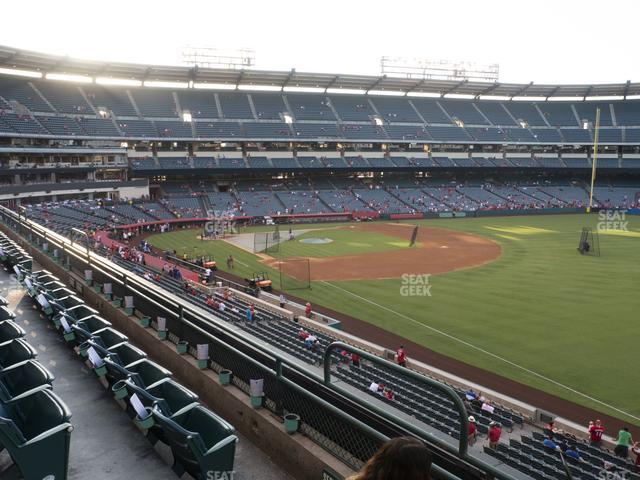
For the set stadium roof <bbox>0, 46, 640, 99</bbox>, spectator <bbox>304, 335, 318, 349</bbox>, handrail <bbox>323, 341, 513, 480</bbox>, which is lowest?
spectator <bbox>304, 335, 318, 349</bbox>

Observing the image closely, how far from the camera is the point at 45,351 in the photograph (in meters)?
9.06

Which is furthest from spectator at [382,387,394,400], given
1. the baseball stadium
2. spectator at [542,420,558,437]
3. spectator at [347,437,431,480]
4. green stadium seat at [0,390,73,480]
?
spectator at [347,437,431,480]

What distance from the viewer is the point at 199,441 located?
191 inches

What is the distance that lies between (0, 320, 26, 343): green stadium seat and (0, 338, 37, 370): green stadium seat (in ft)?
1.41

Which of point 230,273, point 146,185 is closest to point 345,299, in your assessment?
point 230,273

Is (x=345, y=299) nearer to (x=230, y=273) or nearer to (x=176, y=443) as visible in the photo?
(x=230, y=273)

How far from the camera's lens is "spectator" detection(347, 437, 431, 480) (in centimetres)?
260

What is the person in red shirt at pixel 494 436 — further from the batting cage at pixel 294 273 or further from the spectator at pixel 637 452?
the batting cage at pixel 294 273

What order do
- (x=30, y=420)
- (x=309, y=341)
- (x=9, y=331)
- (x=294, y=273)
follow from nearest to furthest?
(x=30, y=420)
(x=9, y=331)
(x=309, y=341)
(x=294, y=273)

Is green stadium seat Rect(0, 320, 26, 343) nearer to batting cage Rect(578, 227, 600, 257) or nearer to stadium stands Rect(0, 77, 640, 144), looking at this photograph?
batting cage Rect(578, 227, 600, 257)

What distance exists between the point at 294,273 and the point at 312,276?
1.95 meters

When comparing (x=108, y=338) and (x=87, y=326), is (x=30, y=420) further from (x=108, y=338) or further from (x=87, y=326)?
(x=87, y=326)

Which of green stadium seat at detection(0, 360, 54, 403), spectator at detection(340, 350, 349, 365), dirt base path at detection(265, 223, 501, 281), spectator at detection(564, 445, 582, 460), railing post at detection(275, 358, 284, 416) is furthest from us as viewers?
dirt base path at detection(265, 223, 501, 281)

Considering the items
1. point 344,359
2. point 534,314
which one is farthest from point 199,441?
point 534,314
